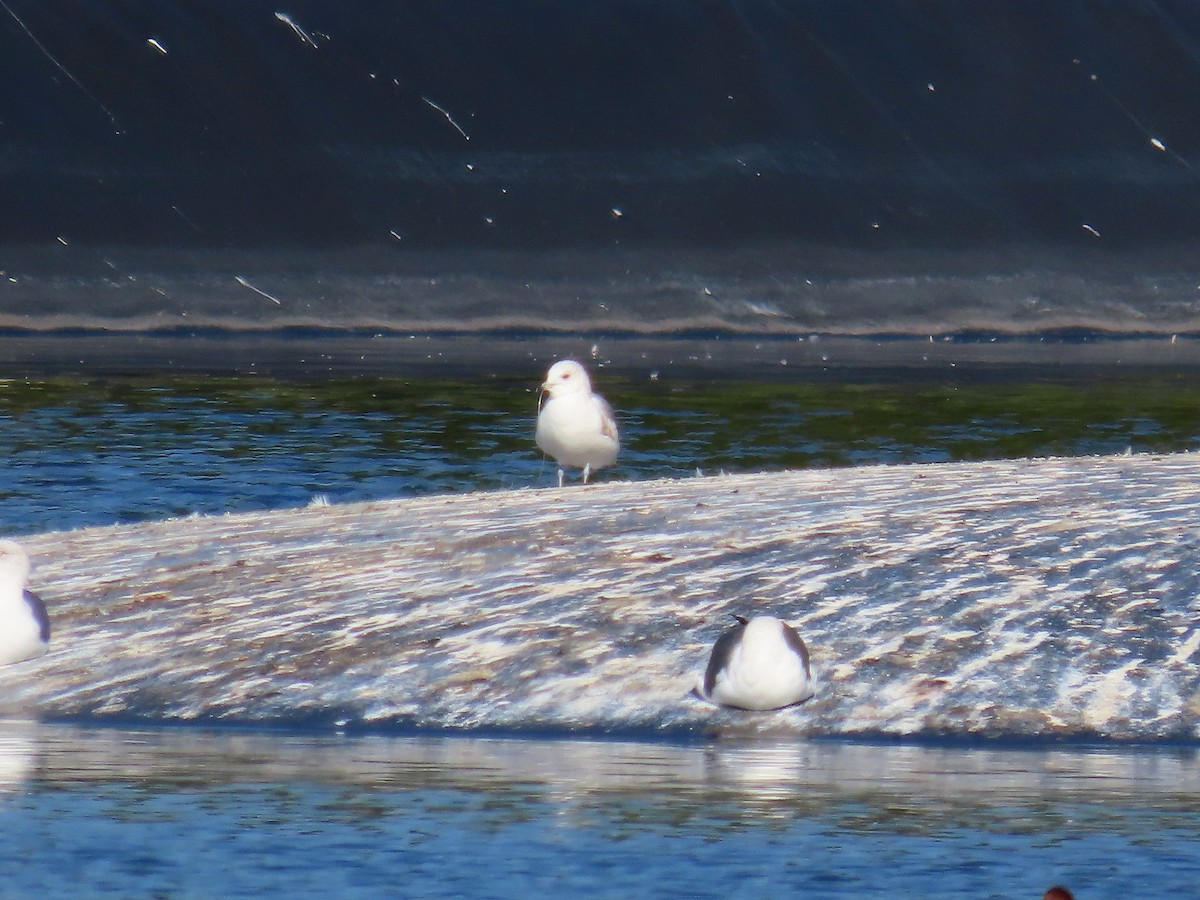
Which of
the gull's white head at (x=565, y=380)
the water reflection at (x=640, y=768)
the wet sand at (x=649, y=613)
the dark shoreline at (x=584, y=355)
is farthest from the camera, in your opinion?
the dark shoreline at (x=584, y=355)

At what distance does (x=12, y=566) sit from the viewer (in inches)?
451

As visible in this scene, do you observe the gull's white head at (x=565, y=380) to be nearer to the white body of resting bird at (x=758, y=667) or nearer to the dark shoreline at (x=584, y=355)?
the white body of resting bird at (x=758, y=667)

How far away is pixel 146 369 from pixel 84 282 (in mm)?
23709

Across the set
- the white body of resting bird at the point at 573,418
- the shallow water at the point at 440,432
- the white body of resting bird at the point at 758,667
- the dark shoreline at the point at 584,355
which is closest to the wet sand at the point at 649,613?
the white body of resting bird at the point at 758,667

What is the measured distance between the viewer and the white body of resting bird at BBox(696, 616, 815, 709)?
10.3m

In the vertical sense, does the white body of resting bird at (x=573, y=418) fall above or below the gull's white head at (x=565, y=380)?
below

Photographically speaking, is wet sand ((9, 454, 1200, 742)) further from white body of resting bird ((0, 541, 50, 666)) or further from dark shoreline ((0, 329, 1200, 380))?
dark shoreline ((0, 329, 1200, 380))

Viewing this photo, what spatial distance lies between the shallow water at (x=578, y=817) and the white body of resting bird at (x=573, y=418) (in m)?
6.16

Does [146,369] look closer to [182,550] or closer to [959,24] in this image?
[182,550]

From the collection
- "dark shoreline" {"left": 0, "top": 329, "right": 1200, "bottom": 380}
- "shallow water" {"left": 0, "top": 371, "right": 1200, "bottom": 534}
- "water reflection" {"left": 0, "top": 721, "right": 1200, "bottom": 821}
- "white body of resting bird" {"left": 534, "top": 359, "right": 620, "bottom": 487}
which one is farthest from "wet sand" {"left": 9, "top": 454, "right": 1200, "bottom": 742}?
"dark shoreline" {"left": 0, "top": 329, "right": 1200, "bottom": 380}

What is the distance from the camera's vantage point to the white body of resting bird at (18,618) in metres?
11.3

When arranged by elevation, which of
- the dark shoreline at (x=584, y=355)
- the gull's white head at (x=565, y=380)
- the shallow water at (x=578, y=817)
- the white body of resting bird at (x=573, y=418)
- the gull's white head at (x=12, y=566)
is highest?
the dark shoreline at (x=584, y=355)

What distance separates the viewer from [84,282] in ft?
206

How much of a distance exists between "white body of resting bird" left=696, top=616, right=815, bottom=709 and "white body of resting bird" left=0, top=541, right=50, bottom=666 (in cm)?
343
